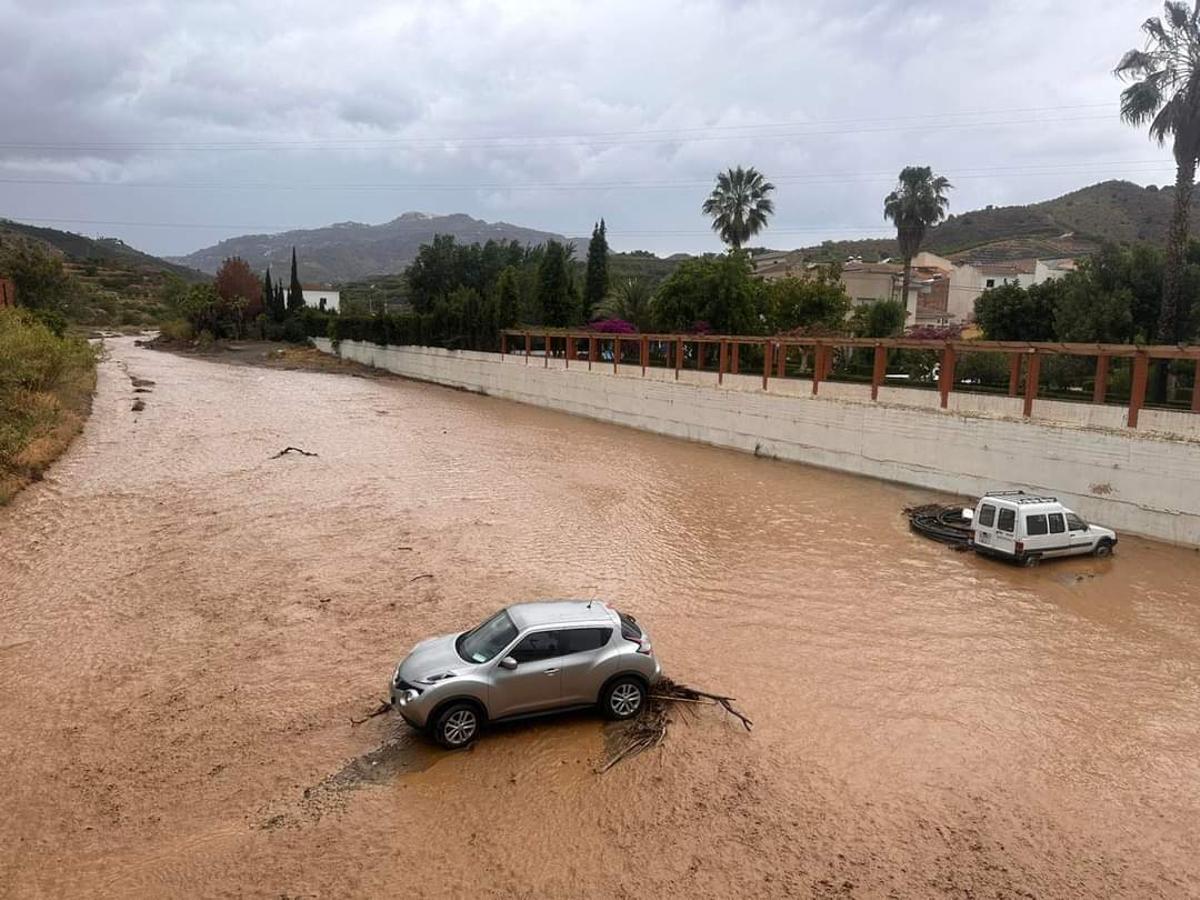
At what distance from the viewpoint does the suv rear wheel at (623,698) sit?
9688 mm

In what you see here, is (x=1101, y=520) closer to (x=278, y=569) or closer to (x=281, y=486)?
(x=278, y=569)

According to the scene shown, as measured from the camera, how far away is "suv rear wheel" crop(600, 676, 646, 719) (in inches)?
381

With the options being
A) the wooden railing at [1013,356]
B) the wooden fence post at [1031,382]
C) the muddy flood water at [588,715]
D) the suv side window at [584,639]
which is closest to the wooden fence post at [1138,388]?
the wooden railing at [1013,356]

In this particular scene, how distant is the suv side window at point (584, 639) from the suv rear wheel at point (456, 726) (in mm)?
1364

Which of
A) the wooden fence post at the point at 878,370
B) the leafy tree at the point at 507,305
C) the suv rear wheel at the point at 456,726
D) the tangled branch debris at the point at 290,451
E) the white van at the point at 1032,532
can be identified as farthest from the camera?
the leafy tree at the point at 507,305

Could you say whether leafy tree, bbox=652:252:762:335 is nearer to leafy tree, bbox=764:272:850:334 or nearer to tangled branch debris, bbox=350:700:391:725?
leafy tree, bbox=764:272:850:334

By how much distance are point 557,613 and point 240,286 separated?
99.0m

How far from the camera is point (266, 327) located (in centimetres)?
9238

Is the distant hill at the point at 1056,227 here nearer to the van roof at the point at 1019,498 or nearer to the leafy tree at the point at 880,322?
the leafy tree at the point at 880,322

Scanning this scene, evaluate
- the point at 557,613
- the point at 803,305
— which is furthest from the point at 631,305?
the point at 557,613

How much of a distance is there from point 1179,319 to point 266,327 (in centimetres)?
9044

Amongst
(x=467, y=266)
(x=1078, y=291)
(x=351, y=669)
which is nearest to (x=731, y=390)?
(x=1078, y=291)

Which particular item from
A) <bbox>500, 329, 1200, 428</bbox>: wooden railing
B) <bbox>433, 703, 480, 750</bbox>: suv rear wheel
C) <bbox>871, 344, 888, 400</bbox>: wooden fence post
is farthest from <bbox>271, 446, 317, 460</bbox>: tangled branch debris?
<bbox>433, 703, 480, 750</bbox>: suv rear wheel

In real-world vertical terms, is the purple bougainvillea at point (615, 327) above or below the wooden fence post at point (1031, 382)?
above
